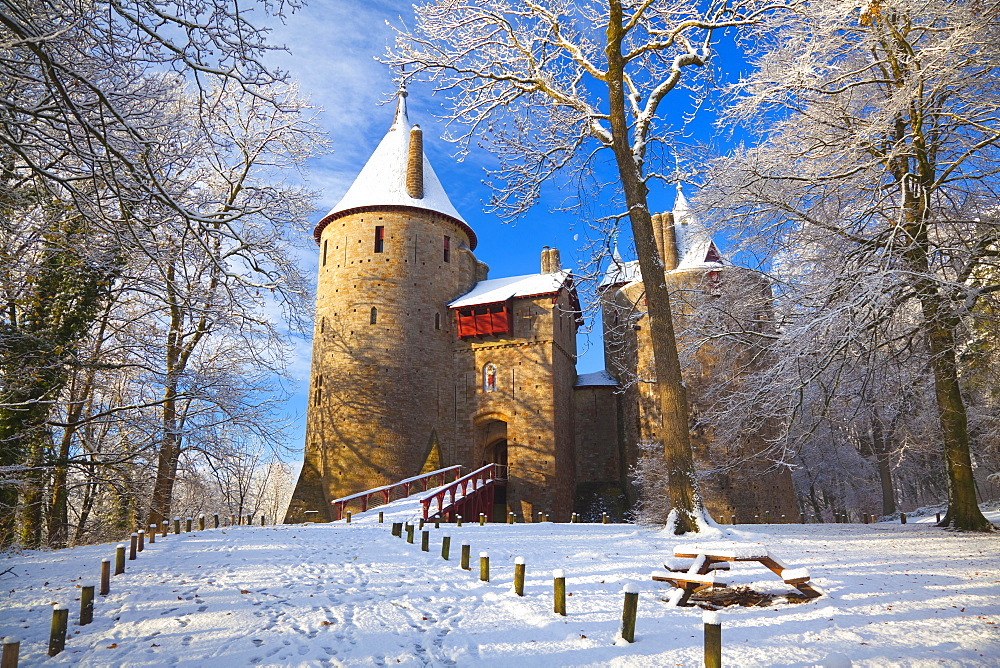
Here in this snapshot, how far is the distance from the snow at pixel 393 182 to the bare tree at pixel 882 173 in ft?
54.3

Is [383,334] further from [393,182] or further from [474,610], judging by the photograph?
[474,610]

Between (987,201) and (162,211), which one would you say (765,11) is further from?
(162,211)

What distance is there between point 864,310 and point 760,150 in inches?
171

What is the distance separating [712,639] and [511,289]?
22.7 metres

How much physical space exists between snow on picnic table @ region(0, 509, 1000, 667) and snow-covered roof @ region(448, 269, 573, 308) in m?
17.1

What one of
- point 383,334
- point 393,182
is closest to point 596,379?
point 383,334

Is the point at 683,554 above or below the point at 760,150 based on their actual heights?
below

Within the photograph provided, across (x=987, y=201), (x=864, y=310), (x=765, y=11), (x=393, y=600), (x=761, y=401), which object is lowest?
(x=393, y=600)

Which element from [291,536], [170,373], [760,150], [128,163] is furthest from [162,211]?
[760,150]

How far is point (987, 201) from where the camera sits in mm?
10922

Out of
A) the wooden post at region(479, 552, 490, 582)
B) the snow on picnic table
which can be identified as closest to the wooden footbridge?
the snow on picnic table

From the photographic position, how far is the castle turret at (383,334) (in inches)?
931

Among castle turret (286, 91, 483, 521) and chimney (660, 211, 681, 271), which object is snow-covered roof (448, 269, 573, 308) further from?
chimney (660, 211, 681, 271)

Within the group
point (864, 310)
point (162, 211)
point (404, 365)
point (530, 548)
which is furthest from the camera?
point (404, 365)
